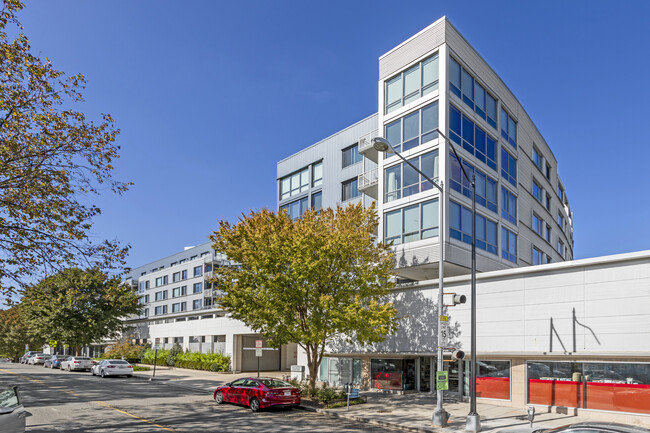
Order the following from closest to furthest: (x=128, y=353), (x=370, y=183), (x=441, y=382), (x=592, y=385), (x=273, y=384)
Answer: (x=441, y=382), (x=592, y=385), (x=273, y=384), (x=370, y=183), (x=128, y=353)

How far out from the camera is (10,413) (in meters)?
11.2

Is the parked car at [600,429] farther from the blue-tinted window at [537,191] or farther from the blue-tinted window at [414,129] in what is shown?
the blue-tinted window at [537,191]

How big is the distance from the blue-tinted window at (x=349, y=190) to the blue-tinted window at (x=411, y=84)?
27.2ft

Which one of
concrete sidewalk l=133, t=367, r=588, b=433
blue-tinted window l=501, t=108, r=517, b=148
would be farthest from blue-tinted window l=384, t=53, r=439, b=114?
concrete sidewalk l=133, t=367, r=588, b=433

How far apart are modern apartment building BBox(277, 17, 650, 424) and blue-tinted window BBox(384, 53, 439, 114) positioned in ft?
0.21

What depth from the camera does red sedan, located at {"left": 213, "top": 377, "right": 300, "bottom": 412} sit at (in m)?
20.0

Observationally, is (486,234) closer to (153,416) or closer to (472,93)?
(472,93)

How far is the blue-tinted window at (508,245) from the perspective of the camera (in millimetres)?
30489

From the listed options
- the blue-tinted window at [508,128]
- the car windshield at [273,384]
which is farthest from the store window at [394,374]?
the blue-tinted window at [508,128]

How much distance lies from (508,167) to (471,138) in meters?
5.45

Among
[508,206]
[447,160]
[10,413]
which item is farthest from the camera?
[508,206]

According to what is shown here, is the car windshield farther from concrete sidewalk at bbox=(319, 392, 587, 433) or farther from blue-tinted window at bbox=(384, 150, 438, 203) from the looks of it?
blue-tinted window at bbox=(384, 150, 438, 203)

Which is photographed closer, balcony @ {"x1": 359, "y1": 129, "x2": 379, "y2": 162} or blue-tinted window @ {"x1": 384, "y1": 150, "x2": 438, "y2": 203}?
blue-tinted window @ {"x1": 384, "y1": 150, "x2": 438, "y2": 203}

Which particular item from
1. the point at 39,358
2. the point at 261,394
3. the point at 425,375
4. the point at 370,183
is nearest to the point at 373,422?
the point at 261,394
